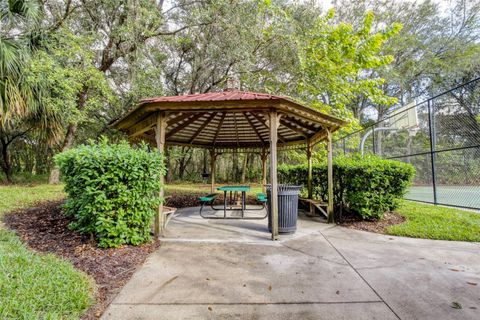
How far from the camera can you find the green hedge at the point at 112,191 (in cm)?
371

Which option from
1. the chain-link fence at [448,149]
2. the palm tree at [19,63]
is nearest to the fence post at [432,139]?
the chain-link fence at [448,149]

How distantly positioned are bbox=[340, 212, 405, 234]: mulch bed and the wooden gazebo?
0.46m

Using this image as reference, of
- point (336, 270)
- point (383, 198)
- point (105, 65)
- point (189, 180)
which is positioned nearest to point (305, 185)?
point (383, 198)

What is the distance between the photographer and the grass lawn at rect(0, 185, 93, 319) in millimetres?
2045

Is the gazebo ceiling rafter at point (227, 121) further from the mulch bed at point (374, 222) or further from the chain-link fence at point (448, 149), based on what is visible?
the chain-link fence at point (448, 149)

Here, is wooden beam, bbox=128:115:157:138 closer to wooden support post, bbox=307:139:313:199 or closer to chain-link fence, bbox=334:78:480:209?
wooden support post, bbox=307:139:313:199

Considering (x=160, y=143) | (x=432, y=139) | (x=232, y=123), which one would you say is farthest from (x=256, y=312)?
(x=432, y=139)

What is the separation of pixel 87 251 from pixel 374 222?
18.3ft

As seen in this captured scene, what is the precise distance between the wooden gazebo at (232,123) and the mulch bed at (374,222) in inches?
18.1

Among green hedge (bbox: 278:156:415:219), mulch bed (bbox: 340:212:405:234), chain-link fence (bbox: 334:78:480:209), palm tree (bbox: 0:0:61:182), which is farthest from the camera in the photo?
chain-link fence (bbox: 334:78:480:209)

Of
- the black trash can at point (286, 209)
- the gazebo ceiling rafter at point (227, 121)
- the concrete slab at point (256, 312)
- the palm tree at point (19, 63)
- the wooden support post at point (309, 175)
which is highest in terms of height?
the palm tree at point (19, 63)

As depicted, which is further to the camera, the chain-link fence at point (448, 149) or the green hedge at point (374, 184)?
the chain-link fence at point (448, 149)

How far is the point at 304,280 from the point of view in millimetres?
2924

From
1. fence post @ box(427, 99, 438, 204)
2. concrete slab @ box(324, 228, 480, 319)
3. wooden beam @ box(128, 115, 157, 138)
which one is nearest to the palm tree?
wooden beam @ box(128, 115, 157, 138)
